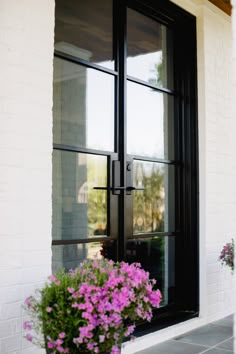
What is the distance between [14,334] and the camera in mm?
2555

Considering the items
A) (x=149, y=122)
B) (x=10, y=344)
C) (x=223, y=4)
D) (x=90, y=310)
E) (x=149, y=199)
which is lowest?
(x=10, y=344)

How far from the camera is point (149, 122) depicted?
399cm

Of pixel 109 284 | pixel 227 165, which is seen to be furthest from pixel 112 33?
pixel 109 284

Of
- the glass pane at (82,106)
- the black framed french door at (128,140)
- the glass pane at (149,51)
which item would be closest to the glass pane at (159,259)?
the black framed french door at (128,140)

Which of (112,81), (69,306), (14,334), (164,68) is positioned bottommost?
(14,334)

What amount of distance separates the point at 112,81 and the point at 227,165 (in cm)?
143

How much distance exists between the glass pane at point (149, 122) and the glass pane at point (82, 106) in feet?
0.85

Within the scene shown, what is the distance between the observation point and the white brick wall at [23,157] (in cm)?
254

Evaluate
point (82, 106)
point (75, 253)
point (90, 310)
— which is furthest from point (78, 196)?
point (90, 310)

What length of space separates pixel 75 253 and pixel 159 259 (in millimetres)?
1028

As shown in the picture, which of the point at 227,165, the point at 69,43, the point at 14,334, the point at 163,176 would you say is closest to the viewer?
the point at 14,334

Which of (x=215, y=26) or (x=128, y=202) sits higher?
(x=215, y=26)

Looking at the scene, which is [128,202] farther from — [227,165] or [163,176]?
[227,165]

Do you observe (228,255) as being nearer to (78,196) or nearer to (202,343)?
(202,343)
